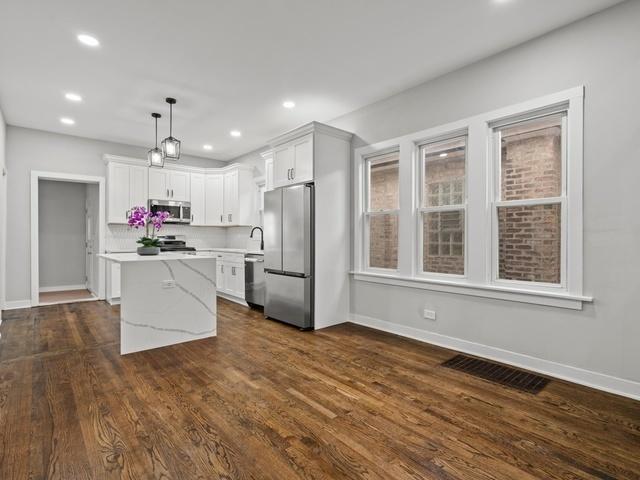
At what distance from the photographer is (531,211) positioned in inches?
120

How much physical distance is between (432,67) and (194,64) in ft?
7.77

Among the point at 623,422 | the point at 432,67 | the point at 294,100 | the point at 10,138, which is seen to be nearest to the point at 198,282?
the point at 294,100

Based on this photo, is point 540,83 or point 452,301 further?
point 452,301

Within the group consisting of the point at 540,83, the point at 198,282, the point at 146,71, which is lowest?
the point at 198,282

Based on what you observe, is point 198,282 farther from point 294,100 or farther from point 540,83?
point 540,83

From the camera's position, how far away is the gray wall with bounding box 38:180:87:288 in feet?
23.1

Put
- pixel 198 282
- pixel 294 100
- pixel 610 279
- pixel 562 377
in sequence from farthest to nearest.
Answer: pixel 294 100 → pixel 198 282 → pixel 562 377 → pixel 610 279

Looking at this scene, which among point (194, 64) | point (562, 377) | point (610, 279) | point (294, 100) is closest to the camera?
point (610, 279)

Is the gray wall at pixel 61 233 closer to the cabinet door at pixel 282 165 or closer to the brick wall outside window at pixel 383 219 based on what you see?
the cabinet door at pixel 282 165

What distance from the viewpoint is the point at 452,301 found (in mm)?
3480

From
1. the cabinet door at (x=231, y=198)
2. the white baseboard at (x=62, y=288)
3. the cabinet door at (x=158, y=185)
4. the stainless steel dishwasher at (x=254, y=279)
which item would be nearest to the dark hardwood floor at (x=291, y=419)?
the stainless steel dishwasher at (x=254, y=279)

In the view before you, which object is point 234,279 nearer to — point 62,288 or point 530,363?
point 62,288

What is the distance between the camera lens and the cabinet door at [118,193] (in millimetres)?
5812

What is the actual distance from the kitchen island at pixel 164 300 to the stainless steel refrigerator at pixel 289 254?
953 millimetres
